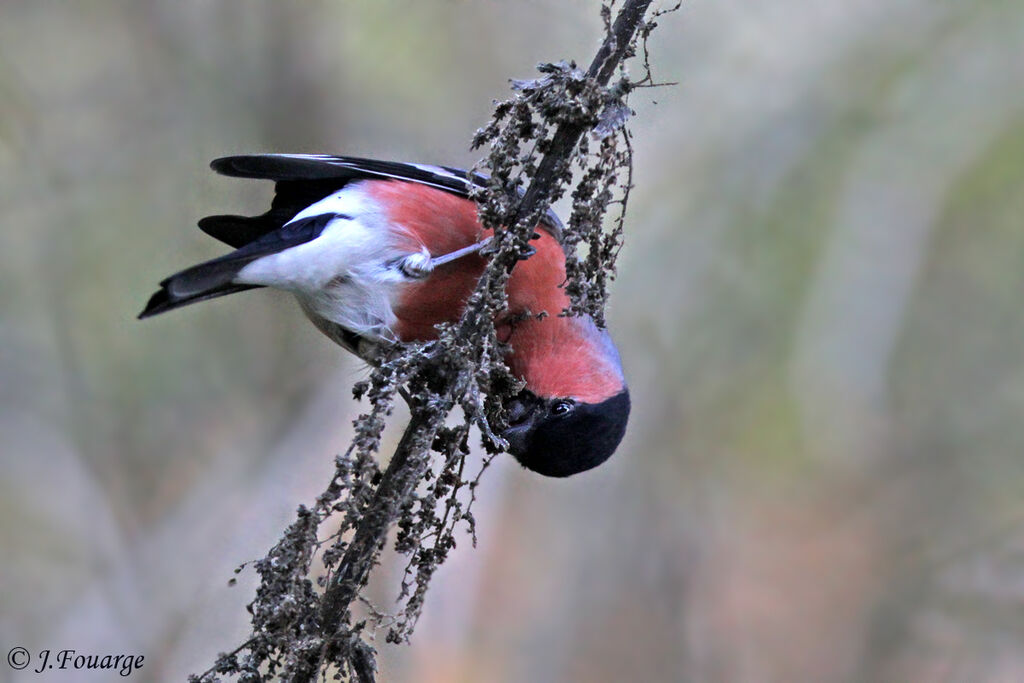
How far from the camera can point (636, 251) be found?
6.02 metres

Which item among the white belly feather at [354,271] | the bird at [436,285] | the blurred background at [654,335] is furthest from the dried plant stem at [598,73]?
the blurred background at [654,335]

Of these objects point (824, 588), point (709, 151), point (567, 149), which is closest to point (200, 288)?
point (567, 149)

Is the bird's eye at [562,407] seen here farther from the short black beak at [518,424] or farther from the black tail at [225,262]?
the black tail at [225,262]

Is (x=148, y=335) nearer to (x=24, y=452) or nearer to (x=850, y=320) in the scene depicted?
(x=24, y=452)

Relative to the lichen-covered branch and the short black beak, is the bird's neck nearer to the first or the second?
the short black beak

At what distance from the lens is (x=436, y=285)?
3.69 m

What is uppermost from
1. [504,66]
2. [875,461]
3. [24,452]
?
[504,66]

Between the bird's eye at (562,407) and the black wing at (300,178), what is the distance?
588 mm

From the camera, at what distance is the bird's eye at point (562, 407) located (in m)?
3.61

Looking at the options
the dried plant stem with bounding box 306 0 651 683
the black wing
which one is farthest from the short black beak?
the dried plant stem with bounding box 306 0 651 683

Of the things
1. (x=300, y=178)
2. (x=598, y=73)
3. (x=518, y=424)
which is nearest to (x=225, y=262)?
(x=300, y=178)

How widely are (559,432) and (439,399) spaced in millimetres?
1145

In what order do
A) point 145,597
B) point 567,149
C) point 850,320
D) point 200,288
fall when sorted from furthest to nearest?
point 850,320 < point 145,597 < point 200,288 < point 567,149

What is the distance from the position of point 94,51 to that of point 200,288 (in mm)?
3328
